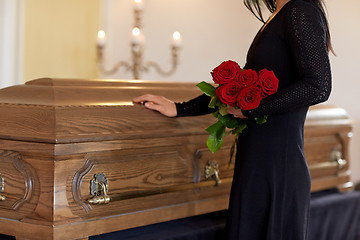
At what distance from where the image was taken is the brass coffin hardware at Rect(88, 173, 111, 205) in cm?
208

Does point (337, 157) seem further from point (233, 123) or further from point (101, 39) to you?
point (101, 39)

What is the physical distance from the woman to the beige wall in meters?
3.75

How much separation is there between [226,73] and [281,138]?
307 millimetres

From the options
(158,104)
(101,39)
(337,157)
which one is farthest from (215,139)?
(101,39)

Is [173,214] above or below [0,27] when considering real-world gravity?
below

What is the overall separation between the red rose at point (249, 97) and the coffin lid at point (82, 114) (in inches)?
21.4

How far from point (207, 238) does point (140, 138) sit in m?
0.55

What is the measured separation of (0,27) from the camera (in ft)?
15.7

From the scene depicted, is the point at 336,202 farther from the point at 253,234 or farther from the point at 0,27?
the point at 0,27

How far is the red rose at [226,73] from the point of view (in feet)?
6.24

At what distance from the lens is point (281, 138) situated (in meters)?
1.94

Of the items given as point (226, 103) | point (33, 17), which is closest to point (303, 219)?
point (226, 103)

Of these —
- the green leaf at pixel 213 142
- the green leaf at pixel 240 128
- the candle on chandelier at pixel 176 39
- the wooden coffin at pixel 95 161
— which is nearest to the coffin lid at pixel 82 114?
the wooden coffin at pixel 95 161

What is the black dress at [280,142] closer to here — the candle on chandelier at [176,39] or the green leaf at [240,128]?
the green leaf at [240,128]
